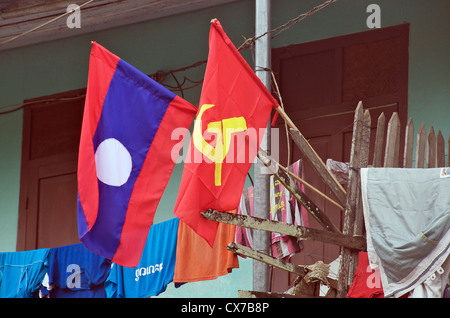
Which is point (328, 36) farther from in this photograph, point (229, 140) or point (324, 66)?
point (229, 140)

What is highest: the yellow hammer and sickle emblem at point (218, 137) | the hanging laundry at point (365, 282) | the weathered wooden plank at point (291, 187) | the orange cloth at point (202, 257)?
the yellow hammer and sickle emblem at point (218, 137)

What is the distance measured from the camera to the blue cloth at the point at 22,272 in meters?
10.2

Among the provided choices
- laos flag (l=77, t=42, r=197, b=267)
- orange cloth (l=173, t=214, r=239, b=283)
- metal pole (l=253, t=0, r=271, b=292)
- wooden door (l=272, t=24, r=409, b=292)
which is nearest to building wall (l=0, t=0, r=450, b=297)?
wooden door (l=272, t=24, r=409, b=292)

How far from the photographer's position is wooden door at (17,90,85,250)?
11.0m

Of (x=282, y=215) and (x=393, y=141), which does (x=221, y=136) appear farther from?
(x=282, y=215)

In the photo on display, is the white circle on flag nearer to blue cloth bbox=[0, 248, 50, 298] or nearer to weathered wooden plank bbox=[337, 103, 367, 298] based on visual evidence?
weathered wooden plank bbox=[337, 103, 367, 298]

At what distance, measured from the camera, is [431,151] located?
7.21 metres

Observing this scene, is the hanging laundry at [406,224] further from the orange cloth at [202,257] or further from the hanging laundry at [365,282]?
the orange cloth at [202,257]

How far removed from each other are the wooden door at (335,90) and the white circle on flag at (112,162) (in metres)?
2.50

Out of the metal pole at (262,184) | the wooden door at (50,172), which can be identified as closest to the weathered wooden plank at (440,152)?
the metal pole at (262,184)

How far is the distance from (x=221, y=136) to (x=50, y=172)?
497 cm

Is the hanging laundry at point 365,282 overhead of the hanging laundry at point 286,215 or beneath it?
beneath

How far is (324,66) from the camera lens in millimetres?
9594

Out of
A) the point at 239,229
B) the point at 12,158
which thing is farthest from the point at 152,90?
the point at 12,158
